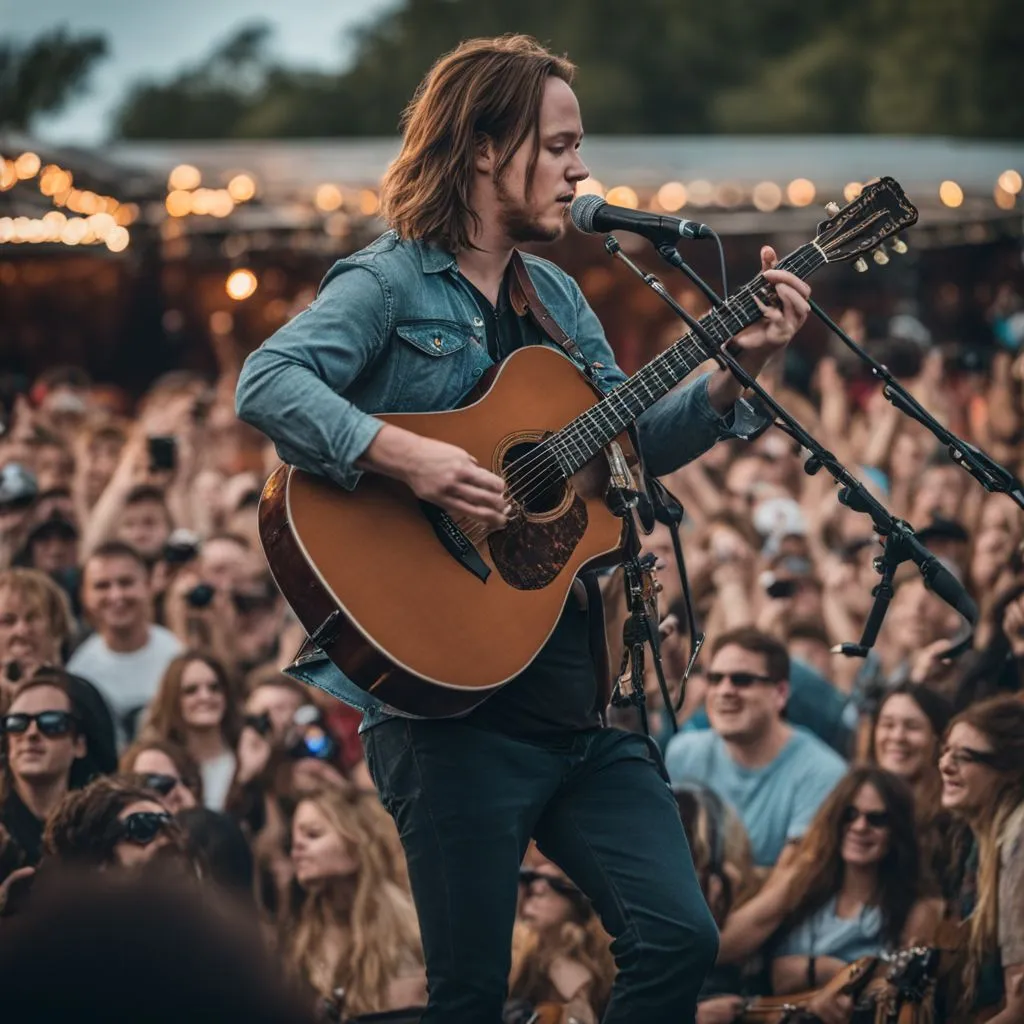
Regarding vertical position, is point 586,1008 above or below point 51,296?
below

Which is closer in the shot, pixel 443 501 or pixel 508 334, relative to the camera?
pixel 443 501

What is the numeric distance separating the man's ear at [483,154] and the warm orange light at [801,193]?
12005 mm

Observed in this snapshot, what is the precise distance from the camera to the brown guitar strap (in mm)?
3529

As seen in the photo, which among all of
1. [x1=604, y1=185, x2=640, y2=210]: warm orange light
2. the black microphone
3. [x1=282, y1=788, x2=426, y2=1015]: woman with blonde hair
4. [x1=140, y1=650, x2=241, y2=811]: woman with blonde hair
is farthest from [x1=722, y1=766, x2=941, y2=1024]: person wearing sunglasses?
[x1=604, y1=185, x2=640, y2=210]: warm orange light

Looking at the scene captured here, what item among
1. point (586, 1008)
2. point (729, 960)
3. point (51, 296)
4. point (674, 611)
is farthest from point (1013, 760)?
point (51, 296)

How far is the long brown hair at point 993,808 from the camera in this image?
206 inches

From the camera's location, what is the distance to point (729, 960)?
589 centimetres

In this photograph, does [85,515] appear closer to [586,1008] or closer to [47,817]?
[47,817]

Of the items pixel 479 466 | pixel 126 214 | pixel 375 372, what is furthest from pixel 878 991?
pixel 126 214

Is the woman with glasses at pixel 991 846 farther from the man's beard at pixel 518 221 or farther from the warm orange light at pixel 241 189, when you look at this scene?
the warm orange light at pixel 241 189

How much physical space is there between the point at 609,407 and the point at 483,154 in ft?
1.92

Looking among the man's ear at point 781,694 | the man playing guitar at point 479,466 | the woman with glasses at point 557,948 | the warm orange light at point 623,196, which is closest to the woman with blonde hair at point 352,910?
the woman with glasses at point 557,948

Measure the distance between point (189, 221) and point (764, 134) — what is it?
2393cm

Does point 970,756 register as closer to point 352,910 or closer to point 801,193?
point 352,910
